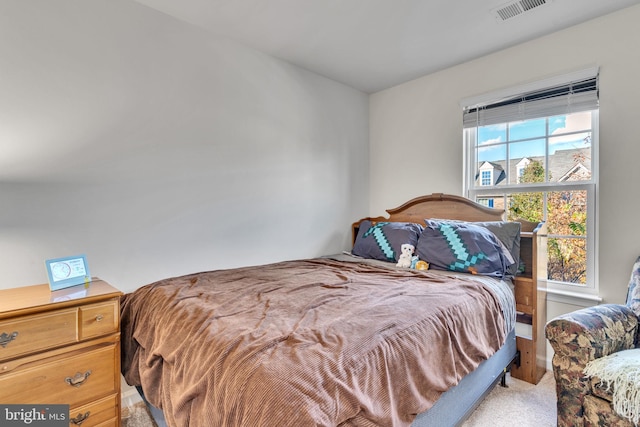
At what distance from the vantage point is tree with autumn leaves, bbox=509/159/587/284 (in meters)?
2.27

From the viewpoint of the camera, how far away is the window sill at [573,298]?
7.00 feet

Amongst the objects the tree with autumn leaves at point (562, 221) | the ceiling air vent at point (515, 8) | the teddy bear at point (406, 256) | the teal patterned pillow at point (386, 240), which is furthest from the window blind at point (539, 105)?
the teddy bear at point (406, 256)

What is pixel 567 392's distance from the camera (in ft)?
4.74

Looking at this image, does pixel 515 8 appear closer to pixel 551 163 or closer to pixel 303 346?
pixel 551 163

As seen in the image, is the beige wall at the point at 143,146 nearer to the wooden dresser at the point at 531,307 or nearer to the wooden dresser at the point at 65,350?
the wooden dresser at the point at 65,350

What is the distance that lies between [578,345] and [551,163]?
1514mm

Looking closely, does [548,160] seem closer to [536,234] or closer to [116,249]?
[536,234]

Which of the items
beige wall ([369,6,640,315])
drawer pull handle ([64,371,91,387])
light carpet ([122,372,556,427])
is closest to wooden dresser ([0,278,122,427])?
drawer pull handle ([64,371,91,387])

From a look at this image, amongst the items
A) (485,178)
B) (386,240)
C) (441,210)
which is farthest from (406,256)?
(485,178)

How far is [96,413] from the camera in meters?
1.45

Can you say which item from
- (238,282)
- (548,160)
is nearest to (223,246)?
(238,282)

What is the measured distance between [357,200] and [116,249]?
2.27 meters

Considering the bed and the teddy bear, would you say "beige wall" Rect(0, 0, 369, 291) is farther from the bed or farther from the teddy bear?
the teddy bear

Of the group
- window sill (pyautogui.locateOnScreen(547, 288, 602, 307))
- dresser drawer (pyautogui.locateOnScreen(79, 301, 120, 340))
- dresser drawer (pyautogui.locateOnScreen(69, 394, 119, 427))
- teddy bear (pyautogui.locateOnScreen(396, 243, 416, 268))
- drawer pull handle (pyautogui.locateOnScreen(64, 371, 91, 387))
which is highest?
teddy bear (pyautogui.locateOnScreen(396, 243, 416, 268))
